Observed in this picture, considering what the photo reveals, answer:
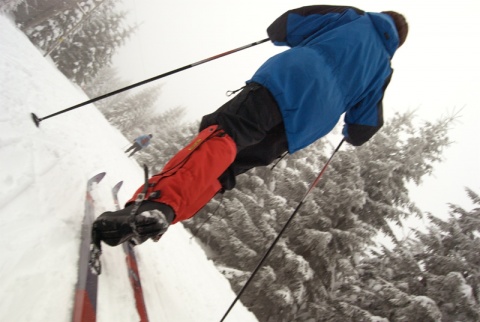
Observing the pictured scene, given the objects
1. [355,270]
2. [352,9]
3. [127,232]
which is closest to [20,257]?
[127,232]

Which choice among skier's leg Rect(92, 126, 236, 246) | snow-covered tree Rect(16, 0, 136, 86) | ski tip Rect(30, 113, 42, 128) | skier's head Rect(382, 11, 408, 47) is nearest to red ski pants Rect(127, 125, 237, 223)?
skier's leg Rect(92, 126, 236, 246)

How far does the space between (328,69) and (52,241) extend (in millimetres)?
2352

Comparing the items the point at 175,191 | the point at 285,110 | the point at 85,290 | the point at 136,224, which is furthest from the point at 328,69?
the point at 85,290

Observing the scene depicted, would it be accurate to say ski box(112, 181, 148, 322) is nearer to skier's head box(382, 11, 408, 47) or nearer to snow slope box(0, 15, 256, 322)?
snow slope box(0, 15, 256, 322)

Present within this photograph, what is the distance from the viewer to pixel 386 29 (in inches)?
105

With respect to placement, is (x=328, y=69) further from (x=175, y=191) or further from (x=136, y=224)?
(x=136, y=224)

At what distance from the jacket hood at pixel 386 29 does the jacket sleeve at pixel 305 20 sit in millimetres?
160

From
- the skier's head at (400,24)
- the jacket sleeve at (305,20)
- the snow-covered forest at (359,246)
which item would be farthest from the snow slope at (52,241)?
the snow-covered forest at (359,246)

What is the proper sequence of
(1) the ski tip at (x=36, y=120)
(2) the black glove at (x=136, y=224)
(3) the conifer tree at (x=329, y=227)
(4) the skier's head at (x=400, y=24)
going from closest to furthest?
(2) the black glove at (x=136, y=224), (4) the skier's head at (x=400, y=24), (1) the ski tip at (x=36, y=120), (3) the conifer tree at (x=329, y=227)

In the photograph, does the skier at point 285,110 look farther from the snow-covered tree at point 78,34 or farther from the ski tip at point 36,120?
the snow-covered tree at point 78,34

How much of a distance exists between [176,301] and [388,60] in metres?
3.29

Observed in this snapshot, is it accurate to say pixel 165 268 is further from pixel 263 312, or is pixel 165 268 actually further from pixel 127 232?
pixel 263 312

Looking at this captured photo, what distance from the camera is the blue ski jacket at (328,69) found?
7.38 ft

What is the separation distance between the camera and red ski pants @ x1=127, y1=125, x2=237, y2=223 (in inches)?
72.9
